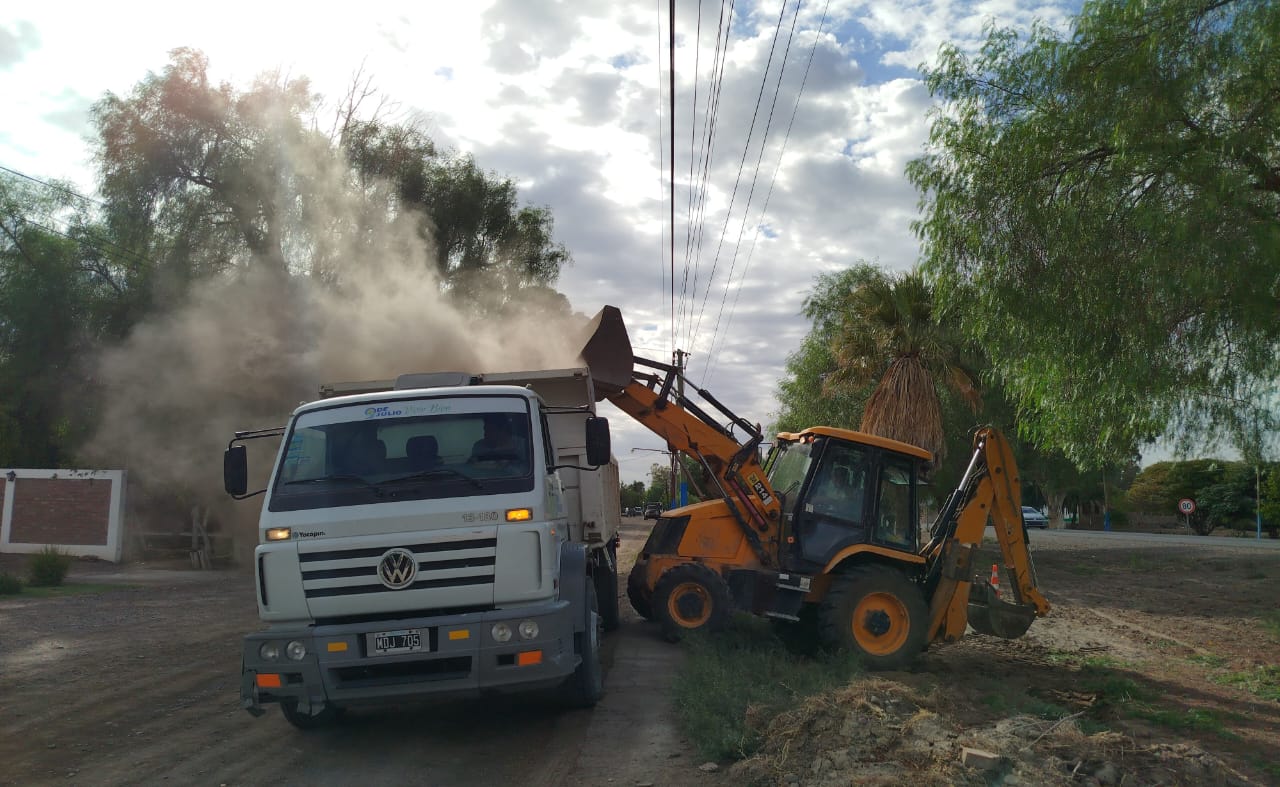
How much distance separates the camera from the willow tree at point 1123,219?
9.73 meters

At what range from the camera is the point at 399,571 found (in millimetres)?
6566

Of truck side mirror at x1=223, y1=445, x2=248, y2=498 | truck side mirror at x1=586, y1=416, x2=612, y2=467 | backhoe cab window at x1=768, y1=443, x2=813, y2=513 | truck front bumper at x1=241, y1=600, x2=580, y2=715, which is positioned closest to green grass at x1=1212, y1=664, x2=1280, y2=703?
backhoe cab window at x1=768, y1=443, x2=813, y2=513

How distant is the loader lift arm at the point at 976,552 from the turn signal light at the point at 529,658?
543 centimetres

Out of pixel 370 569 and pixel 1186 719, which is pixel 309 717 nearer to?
pixel 370 569

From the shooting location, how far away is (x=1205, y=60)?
10070 mm

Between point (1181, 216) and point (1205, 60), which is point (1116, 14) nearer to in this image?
point (1205, 60)

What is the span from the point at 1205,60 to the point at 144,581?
71.6ft

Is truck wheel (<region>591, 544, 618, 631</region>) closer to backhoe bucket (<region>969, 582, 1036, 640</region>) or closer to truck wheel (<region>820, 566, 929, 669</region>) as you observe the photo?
truck wheel (<region>820, 566, 929, 669</region>)

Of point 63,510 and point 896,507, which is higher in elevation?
point 896,507

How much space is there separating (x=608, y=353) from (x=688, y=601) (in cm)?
321

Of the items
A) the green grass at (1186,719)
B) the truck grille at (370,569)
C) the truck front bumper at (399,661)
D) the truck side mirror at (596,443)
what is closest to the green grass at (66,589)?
Answer: the truck front bumper at (399,661)

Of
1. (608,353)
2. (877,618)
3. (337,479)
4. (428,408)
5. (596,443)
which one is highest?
(608,353)

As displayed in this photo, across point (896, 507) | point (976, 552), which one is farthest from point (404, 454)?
point (976, 552)

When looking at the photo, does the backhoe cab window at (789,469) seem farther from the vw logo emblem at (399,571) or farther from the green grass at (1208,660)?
the vw logo emblem at (399,571)
